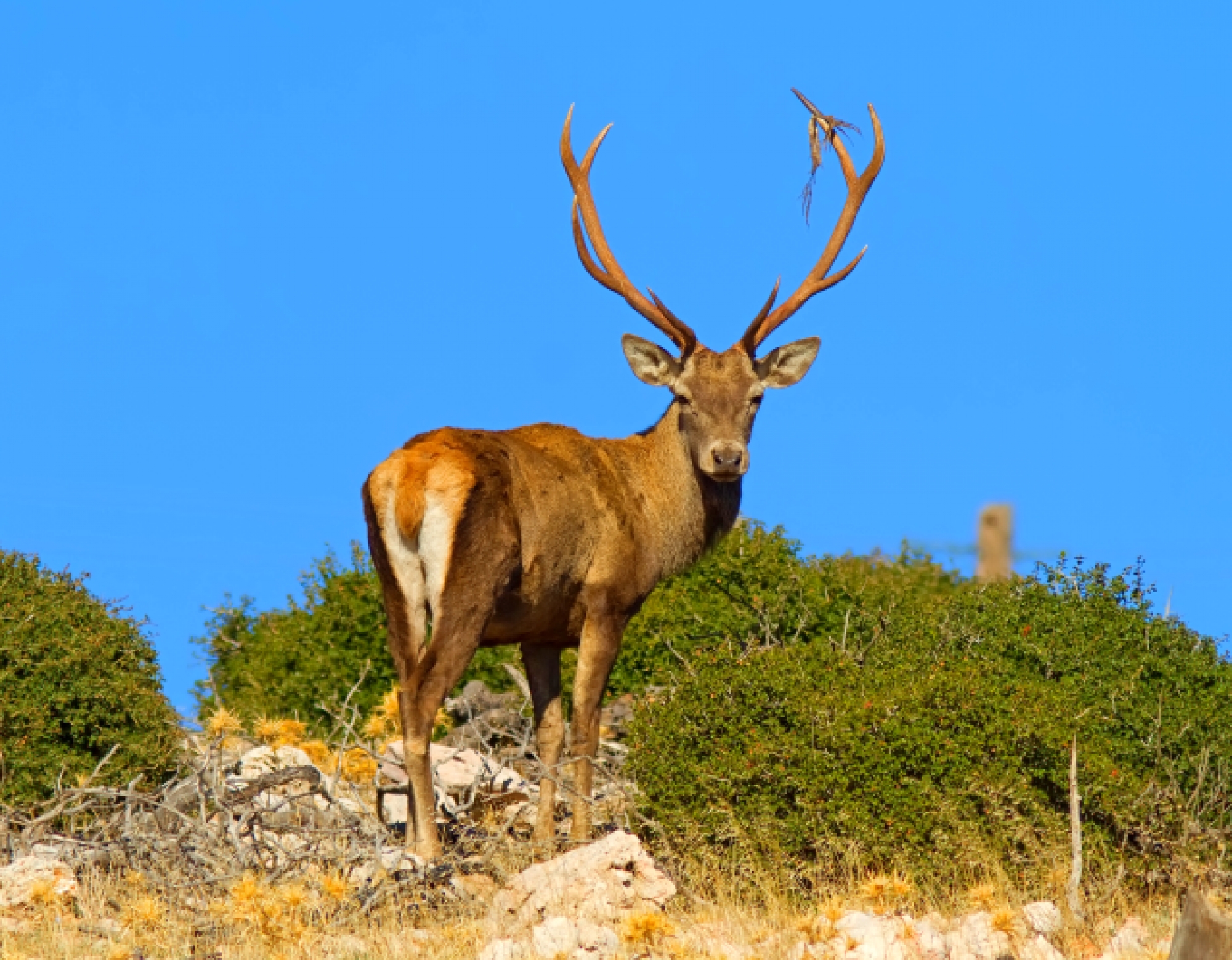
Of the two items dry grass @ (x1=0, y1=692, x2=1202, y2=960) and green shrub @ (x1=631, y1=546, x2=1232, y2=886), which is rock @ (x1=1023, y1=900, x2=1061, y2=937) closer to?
dry grass @ (x1=0, y1=692, x2=1202, y2=960)

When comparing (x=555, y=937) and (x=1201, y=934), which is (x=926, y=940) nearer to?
(x=1201, y=934)

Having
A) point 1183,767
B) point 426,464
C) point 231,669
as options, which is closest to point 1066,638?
point 1183,767

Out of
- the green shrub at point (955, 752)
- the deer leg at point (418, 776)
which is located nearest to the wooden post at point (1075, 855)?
the green shrub at point (955, 752)

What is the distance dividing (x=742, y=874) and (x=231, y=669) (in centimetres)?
807

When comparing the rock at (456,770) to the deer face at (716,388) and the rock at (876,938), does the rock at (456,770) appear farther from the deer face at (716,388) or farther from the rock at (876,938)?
the rock at (876,938)

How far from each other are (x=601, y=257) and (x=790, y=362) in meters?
1.37

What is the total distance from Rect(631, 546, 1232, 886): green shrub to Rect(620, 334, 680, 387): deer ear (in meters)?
1.81

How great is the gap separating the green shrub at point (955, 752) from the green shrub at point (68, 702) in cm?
326

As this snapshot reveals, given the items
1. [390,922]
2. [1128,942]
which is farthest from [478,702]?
[1128,942]

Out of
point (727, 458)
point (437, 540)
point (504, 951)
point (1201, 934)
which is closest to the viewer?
point (1201, 934)

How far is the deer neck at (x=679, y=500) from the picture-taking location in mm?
9773

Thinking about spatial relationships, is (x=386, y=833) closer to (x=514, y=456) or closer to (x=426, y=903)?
(x=426, y=903)

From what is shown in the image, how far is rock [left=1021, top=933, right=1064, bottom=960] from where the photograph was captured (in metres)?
6.91

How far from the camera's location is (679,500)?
32.4 feet
